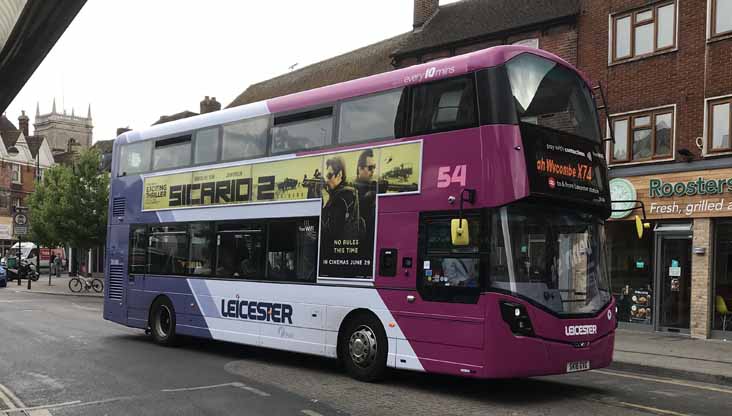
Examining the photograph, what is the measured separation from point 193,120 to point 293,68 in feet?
88.4


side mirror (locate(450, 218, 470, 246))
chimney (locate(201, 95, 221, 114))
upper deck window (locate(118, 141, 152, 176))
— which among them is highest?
chimney (locate(201, 95, 221, 114))

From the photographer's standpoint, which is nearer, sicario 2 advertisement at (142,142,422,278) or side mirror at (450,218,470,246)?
side mirror at (450,218,470,246)

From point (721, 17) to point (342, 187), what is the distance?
12.3 metres

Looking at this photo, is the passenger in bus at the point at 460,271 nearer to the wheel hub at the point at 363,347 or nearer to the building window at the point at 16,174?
the wheel hub at the point at 363,347

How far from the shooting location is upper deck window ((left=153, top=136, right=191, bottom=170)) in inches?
526

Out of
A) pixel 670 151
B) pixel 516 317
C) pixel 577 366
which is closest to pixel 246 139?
pixel 516 317

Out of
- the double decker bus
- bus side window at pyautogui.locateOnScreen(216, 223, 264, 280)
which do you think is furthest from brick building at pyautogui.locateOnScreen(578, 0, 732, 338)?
bus side window at pyautogui.locateOnScreen(216, 223, 264, 280)

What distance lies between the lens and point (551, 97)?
902 centimetres

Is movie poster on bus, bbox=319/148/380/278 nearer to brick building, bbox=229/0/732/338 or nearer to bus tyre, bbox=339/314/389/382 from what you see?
bus tyre, bbox=339/314/389/382

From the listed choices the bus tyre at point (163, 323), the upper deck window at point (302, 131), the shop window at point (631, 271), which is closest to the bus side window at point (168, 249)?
the bus tyre at point (163, 323)

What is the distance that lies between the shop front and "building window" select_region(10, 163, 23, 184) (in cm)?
6878

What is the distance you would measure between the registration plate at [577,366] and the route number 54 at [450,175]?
2.58 m

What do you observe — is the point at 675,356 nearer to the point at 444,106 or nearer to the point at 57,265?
the point at 444,106

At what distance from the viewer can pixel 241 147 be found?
479 inches
